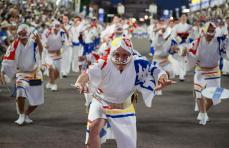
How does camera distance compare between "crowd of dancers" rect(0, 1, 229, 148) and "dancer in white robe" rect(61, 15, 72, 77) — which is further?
"dancer in white robe" rect(61, 15, 72, 77)

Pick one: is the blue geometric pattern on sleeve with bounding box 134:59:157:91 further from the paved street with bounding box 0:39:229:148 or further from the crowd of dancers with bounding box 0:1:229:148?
the paved street with bounding box 0:39:229:148

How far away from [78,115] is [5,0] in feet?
25.9

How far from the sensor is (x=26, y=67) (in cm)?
996

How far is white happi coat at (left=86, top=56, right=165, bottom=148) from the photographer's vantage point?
622 cm

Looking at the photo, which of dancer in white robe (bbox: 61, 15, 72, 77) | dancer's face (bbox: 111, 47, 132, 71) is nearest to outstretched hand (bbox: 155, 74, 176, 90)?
dancer's face (bbox: 111, 47, 132, 71)

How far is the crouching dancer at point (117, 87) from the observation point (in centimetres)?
Result: 621

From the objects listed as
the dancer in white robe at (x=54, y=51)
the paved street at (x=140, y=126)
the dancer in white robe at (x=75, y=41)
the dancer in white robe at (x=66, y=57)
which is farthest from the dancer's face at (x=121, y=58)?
the dancer in white robe at (x=75, y=41)

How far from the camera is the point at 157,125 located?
9.99m

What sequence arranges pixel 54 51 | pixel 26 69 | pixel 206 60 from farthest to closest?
pixel 54 51, pixel 206 60, pixel 26 69

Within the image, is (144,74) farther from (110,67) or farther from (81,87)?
(81,87)

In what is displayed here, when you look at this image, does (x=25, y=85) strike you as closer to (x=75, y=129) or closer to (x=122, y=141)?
(x=75, y=129)

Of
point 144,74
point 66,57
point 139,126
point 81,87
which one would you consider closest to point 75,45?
point 66,57

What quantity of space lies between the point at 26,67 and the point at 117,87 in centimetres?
395

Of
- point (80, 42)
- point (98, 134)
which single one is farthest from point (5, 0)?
point (98, 134)
